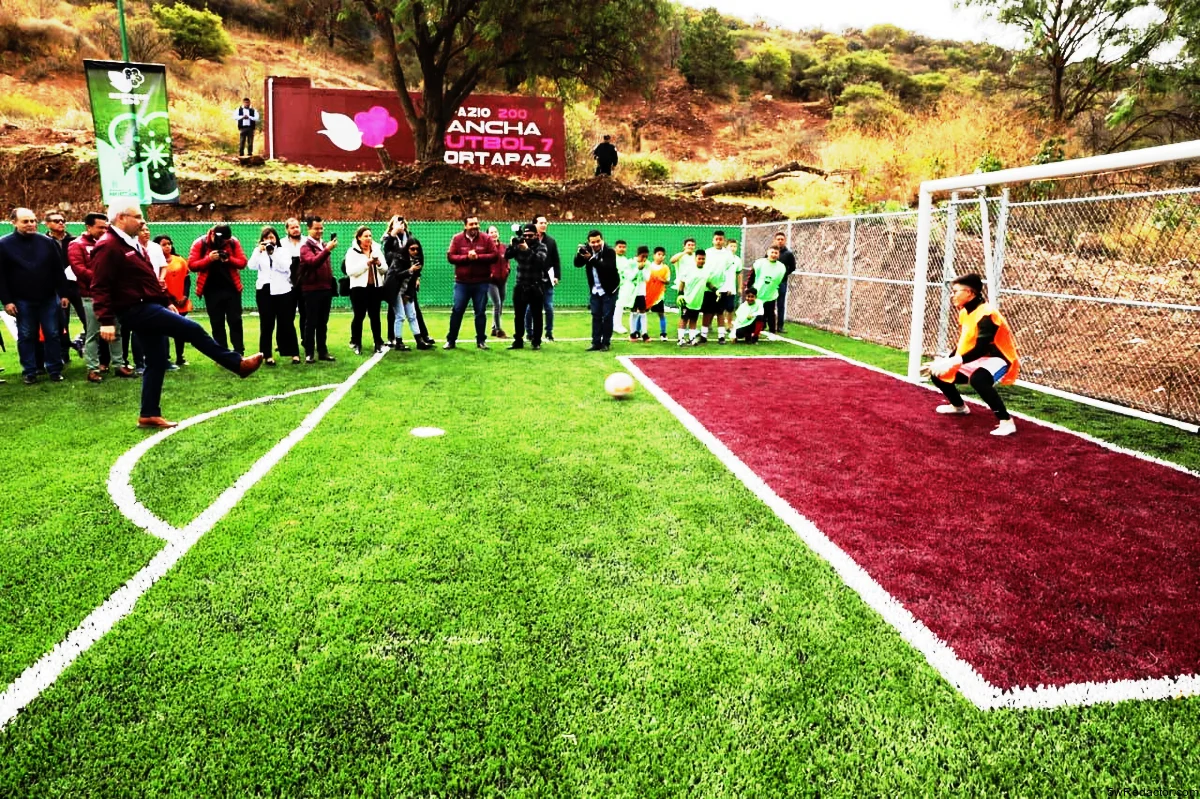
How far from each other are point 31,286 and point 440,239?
1277 centimetres

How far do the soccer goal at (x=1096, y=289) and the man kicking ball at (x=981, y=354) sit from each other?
1483mm

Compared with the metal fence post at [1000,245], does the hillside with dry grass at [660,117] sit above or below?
above

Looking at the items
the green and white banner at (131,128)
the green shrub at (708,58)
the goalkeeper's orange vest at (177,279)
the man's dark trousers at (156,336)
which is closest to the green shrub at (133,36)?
the green and white banner at (131,128)

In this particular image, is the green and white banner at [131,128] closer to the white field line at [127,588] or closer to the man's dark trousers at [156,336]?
the man's dark trousers at [156,336]

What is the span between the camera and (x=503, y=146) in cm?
2670

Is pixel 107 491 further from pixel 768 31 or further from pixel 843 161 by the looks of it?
pixel 768 31

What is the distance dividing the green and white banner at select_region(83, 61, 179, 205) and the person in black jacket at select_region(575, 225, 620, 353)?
9478 millimetres

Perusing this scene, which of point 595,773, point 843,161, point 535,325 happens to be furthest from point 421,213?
point 595,773

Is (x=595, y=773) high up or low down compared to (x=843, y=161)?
down

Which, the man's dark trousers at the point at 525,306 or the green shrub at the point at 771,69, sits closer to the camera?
the man's dark trousers at the point at 525,306

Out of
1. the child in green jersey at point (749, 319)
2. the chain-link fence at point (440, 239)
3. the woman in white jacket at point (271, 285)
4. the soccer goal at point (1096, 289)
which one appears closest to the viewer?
the soccer goal at point (1096, 289)

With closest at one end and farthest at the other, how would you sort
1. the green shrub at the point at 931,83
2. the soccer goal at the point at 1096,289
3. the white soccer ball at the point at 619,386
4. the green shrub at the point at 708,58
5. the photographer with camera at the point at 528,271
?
the soccer goal at the point at 1096,289
the white soccer ball at the point at 619,386
the photographer with camera at the point at 528,271
the green shrub at the point at 931,83
the green shrub at the point at 708,58

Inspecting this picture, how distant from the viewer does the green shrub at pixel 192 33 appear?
4172cm

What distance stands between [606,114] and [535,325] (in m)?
42.3
